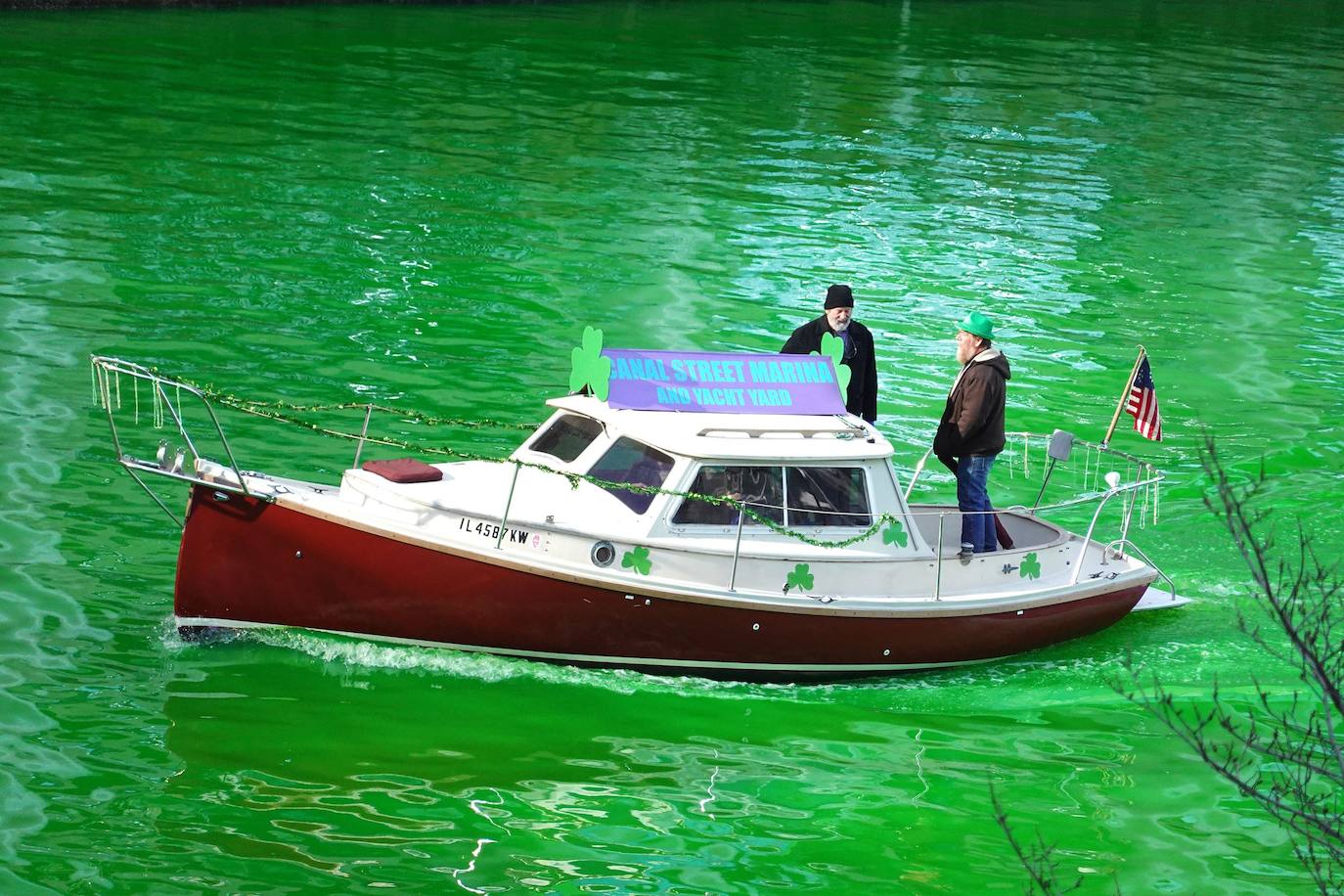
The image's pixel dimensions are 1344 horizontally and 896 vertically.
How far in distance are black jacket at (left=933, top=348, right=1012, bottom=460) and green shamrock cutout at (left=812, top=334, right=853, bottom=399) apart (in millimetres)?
878

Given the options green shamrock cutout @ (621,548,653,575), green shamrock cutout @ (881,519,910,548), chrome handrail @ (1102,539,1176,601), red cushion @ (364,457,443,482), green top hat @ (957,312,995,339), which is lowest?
Answer: chrome handrail @ (1102,539,1176,601)

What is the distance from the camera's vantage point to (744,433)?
1334 cm

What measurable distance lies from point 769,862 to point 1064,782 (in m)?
2.69

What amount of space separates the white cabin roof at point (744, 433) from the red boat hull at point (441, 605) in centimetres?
123

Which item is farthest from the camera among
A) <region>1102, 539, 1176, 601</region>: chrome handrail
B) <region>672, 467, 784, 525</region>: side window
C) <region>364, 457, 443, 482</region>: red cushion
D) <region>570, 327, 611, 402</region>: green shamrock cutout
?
<region>1102, 539, 1176, 601</region>: chrome handrail

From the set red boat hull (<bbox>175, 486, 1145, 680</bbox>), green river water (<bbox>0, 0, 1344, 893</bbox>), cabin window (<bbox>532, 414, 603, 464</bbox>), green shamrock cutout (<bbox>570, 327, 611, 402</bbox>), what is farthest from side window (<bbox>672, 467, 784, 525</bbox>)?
green river water (<bbox>0, 0, 1344, 893</bbox>)

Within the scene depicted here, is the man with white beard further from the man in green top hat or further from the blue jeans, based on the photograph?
the blue jeans

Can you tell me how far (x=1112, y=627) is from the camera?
601 inches

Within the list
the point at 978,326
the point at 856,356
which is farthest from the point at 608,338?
the point at 978,326

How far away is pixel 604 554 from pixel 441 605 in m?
1.32

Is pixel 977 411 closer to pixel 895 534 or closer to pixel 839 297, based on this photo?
pixel 895 534

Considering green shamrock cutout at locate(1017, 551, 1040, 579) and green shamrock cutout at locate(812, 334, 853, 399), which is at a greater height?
green shamrock cutout at locate(812, 334, 853, 399)

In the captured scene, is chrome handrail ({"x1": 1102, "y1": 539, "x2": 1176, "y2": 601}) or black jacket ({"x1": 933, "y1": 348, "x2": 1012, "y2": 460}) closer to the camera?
black jacket ({"x1": 933, "y1": 348, "x2": 1012, "y2": 460})

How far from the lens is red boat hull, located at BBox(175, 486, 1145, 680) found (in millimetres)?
12695
